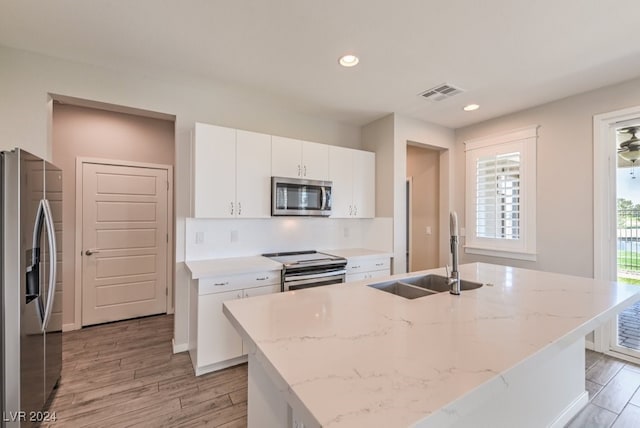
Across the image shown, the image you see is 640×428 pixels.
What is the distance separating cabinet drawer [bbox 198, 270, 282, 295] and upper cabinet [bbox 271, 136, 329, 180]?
1.09 meters

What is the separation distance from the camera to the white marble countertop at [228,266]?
8.25 feet

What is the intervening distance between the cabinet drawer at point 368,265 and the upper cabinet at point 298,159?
1.08m

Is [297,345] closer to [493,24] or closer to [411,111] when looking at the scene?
[493,24]

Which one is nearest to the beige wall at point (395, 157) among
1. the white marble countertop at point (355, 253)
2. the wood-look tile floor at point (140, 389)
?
the white marble countertop at point (355, 253)

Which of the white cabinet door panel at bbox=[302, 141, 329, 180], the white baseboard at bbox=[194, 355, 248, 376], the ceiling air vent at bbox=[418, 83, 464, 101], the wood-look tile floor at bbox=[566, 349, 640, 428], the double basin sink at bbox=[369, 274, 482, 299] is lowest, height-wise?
the wood-look tile floor at bbox=[566, 349, 640, 428]

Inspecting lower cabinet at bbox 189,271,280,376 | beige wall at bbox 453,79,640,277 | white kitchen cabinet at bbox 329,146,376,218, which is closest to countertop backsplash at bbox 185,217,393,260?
white kitchen cabinet at bbox 329,146,376,218

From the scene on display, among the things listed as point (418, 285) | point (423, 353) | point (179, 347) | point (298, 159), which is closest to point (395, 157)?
point (298, 159)

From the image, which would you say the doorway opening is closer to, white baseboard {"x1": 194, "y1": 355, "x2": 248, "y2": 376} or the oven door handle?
the oven door handle

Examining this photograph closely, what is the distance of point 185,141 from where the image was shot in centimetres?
293

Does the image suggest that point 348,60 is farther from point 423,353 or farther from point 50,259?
point 50,259

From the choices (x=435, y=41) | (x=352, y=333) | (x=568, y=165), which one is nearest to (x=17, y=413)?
(x=352, y=333)

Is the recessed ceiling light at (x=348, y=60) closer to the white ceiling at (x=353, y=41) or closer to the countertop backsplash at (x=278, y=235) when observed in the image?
the white ceiling at (x=353, y=41)

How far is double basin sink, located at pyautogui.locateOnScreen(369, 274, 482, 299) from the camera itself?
1991 mm

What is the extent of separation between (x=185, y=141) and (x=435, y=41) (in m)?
2.43
